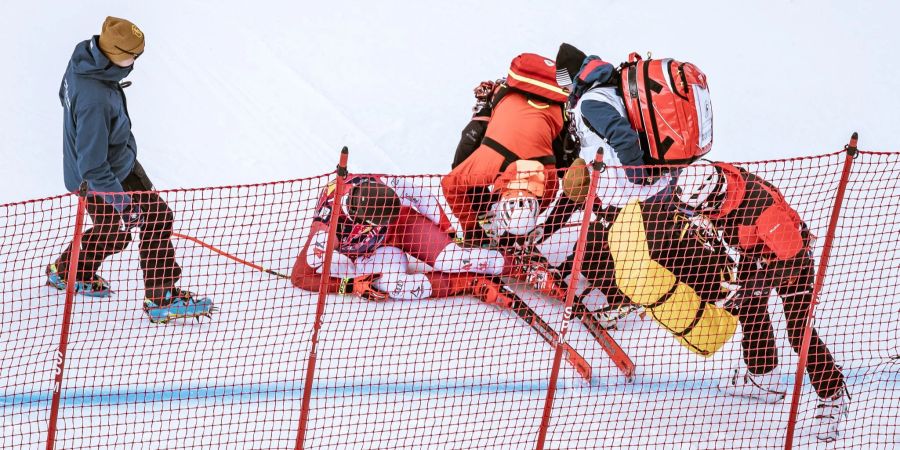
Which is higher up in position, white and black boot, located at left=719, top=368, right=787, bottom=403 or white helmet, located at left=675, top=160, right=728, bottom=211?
white helmet, located at left=675, top=160, right=728, bottom=211

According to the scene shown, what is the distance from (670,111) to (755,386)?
142 cm

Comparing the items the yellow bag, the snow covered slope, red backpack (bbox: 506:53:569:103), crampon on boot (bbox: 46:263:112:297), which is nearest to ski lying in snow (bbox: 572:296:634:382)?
the yellow bag

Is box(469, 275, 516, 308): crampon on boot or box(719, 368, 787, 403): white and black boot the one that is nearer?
box(719, 368, 787, 403): white and black boot

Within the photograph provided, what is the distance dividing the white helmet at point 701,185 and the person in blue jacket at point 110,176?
2451mm

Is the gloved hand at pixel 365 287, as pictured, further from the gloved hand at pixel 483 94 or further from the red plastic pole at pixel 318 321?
the gloved hand at pixel 483 94

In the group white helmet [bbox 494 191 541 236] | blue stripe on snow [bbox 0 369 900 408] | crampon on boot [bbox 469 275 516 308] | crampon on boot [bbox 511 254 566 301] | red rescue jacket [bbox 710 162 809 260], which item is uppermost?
red rescue jacket [bbox 710 162 809 260]

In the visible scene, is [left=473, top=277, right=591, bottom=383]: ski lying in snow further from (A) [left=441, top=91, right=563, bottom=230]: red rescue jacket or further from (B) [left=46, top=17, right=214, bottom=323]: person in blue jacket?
(B) [left=46, top=17, right=214, bottom=323]: person in blue jacket

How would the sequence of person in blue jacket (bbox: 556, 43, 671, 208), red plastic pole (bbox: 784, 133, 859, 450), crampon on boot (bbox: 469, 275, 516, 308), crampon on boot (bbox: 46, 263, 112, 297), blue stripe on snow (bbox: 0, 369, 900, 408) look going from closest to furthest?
red plastic pole (bbox: 784, 133, 859, 450) < blue stripe on snow (bbox: 0, 369, 900, 408) < person in blue jacket (bbox: 556, 43, 671, 208) < crampon on boot (bbox: 46, 263, 112, 297) < crampon on boot (bbox: 469, 275, 516, 308)

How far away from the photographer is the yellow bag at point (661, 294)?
5340 millimetres

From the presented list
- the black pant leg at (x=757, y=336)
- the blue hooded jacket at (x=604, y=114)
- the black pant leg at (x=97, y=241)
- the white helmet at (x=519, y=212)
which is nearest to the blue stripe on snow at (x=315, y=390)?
the black pant leg at (x=757, y=336)

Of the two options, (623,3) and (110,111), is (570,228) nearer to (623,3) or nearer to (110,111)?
(110,111)

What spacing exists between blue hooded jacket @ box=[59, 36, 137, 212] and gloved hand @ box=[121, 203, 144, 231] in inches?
2.6

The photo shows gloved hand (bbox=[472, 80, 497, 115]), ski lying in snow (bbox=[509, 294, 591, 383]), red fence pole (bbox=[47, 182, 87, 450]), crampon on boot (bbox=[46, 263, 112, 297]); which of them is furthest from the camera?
gloved hand (bbox=[472, 80, 497, 115])

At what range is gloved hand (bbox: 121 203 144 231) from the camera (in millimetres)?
5449
